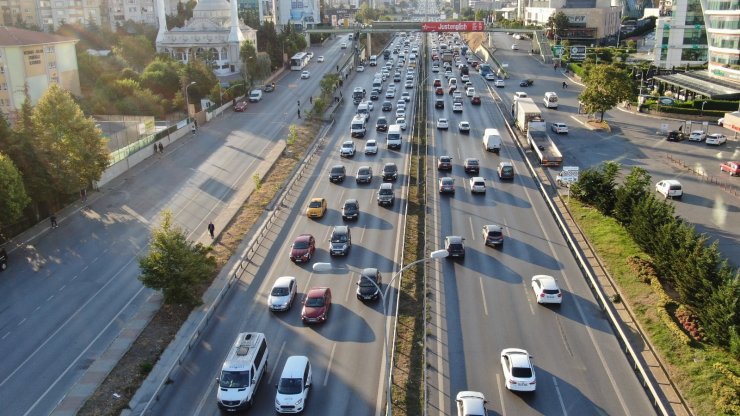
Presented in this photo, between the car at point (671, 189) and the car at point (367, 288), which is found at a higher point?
the car at point (671, 189)

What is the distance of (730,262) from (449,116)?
51.2 m

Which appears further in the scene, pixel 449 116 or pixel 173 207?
pixel 449 116

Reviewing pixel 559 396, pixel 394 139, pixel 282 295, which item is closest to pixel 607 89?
pixel 394 139

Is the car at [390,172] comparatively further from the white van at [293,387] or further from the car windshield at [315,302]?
the white van at [293,387]

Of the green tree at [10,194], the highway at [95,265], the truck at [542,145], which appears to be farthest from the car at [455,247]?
the green tree at [10,194]

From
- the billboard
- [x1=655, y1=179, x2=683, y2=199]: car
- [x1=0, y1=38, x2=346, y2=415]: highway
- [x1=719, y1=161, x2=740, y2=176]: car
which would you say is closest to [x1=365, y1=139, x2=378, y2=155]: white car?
[x1=0, y1=38, x2=346, y2=415]: highway

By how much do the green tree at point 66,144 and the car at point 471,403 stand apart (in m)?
39.1

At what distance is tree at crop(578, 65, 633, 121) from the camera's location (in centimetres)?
7812

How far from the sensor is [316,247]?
1769 inches

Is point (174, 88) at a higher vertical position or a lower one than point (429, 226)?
higher

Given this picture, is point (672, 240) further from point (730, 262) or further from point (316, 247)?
point (316, 247)

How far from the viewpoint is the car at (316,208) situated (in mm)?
50312

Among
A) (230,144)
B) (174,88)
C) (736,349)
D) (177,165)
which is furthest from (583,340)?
(174,88)

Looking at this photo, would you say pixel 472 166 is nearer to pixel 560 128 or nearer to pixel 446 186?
pixel 446 186
